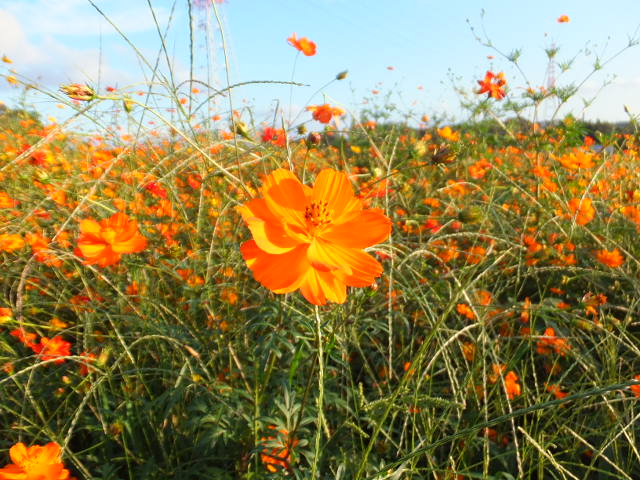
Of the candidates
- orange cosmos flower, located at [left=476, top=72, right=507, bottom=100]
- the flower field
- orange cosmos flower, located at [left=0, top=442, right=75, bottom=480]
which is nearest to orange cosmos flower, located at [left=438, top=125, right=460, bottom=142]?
orange cosmos flower, located at [left=476, top=72, right=507, bottom=100]

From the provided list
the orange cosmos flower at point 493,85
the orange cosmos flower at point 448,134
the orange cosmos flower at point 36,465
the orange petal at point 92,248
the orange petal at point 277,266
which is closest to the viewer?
the orange petal at point 277,266

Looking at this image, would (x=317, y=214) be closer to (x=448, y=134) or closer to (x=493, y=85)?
(x=493, y=85)

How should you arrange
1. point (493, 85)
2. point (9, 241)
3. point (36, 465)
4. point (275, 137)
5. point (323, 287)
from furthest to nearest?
point (493, 85), point (9, 241), point (275, 137), point (36, 465), point (323, 287)

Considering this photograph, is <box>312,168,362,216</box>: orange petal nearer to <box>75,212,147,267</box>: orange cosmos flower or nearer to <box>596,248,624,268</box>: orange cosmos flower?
<box>75,212,147,267</box>: orange cosmos flower

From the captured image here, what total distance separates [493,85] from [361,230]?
148cm

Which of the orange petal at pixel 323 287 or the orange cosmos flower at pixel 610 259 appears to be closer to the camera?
the orange petal at pixel 323 287

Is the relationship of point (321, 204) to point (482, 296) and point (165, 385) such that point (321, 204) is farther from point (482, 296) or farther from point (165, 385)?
point (482, 296)

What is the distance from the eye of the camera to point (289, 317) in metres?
0.88

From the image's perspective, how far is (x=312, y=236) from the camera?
0.61 metres

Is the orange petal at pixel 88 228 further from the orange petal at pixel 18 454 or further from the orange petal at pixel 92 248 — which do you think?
the orange petal at pixel 18 454

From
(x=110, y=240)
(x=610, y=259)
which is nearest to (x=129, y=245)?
(x=110, y=240)

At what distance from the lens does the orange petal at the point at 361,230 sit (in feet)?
1.83

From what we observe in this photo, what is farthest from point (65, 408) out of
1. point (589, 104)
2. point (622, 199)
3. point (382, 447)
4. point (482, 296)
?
point (589, 104)

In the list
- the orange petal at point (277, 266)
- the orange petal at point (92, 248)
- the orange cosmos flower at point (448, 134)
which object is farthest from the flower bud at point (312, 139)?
the orange cosmos flower at point (448, 134)
